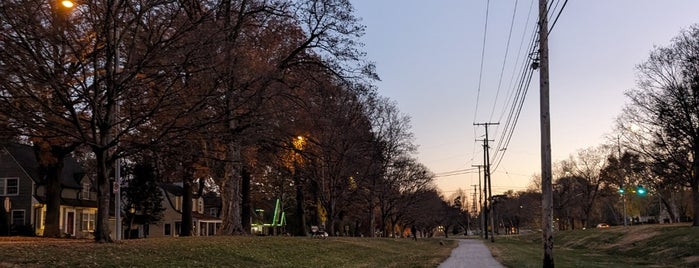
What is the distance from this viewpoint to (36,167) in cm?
4750

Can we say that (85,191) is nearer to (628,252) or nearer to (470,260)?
(470,260)

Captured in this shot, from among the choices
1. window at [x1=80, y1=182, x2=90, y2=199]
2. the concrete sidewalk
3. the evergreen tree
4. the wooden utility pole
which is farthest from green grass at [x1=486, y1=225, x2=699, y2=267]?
window at [x1=80, y1=182, x2=90, y2=199]

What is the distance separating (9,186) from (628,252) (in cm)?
4511

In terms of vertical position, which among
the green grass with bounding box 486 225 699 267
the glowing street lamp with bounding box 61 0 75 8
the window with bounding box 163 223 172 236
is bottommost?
the window with bounding box 163 223 172 236

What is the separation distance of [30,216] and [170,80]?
117ft

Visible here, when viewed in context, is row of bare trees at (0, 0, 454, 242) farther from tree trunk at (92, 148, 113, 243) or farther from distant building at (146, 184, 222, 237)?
distant building at (146, 184, 222, 237)

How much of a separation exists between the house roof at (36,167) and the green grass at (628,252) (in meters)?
33.3

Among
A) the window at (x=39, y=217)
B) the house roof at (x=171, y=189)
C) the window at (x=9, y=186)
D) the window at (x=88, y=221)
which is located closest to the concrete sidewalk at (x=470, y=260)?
the window at (x=39, y=217)

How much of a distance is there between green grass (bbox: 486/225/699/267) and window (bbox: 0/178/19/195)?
119 feet

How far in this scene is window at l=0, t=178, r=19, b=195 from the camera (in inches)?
1859

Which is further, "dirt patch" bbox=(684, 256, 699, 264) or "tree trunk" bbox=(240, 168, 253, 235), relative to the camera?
"tree trunk" bbox=(240, 168, 253, 235)

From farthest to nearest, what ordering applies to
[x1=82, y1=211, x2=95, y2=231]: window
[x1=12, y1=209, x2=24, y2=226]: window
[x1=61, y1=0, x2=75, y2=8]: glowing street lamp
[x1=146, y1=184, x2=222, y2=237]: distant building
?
1. [x1=146, y1=184, x2=222, y2=237]: distant building
2. [x1=82, y1=211, x2=95, y2=231]: window
3. [x1=12, y1=209, x2=24, y2=226]: window
4. [x1=61, y1=0, x2=75, y2=8]: glowing street lamp

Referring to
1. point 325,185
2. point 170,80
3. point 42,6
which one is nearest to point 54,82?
point 42,6

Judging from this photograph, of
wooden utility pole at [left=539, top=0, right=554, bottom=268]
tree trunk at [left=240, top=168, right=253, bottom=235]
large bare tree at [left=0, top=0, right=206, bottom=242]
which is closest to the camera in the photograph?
large bare tree at [left=0, top=0, right=206, bottom=242]
